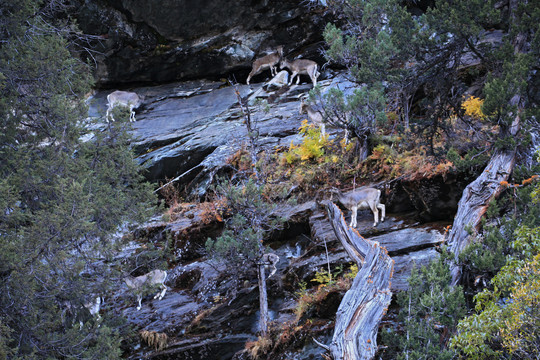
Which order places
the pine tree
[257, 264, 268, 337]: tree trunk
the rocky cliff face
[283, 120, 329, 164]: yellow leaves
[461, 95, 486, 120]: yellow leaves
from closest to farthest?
the pine tree, [257, 264, 268, 337]: tree trunk, [461, 95, 486, 120]: yellow leaves, [283, 120, 329, 164]: yellow leaves, the rocky cliff face

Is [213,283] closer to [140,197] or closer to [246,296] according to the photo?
[246,296]

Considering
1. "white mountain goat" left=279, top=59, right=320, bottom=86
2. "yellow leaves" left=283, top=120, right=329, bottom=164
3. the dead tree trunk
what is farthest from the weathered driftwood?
"white mountain goat" left=279, top=59, right=320, bottom=86

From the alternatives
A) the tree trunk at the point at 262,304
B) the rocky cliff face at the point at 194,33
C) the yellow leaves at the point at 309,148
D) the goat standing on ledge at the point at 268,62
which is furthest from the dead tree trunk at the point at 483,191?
the rocky cliff face at the point at 194,33

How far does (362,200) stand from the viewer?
1326 centimetres

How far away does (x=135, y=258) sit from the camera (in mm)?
13766

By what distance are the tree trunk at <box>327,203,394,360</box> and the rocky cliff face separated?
52.7 feet

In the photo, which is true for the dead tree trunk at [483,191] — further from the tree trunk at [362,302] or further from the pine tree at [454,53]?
the tree trunk at [362,302]

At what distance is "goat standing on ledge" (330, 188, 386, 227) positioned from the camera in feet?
43.3

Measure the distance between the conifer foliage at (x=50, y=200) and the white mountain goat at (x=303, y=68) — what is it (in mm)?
11385

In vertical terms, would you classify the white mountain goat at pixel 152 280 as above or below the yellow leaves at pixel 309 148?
below

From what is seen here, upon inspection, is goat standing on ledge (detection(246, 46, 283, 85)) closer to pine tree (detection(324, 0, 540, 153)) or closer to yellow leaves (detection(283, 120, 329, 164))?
yellow leaves (detection(283, 120, 329, 164))

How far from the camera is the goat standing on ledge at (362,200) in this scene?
13211 mm

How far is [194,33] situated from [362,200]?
Result: 51.7 feet

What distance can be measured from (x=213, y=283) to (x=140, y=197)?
3.12 metres
